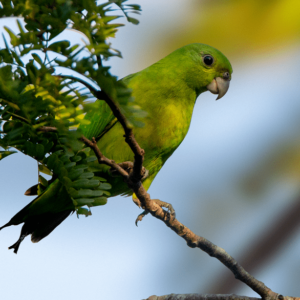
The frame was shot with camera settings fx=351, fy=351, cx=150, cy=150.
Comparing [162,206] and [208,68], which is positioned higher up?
[208,68]

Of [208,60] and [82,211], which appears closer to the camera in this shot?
[82,211]

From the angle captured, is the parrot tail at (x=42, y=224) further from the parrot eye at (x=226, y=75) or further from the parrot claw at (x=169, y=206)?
the parrot eye at (x=226, y=75)

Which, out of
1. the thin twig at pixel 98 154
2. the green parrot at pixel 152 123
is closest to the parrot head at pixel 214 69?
the green parrot at pixel 152 123

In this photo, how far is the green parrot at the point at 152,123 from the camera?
2225 millimetres

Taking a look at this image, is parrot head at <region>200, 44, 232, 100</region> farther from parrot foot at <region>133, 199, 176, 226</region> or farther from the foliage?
the foliage

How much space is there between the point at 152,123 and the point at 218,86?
76 centimetres

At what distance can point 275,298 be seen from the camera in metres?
1.90

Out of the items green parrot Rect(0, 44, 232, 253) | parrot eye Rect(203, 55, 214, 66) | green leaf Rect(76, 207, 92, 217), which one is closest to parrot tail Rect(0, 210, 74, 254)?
green parrot Rect(0, 44, 232, 253)

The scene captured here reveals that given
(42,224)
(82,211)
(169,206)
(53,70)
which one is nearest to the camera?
(53,70)

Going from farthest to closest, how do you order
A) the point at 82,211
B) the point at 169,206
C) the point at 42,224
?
the point at 42,224
the point at 169,206
the point at 82,211

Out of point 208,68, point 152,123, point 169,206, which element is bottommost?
point 169,206

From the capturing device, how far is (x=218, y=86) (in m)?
2.68

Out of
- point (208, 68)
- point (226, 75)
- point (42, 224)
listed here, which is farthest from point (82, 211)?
point (226, 75)

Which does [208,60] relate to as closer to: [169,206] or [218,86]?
[218,86]
